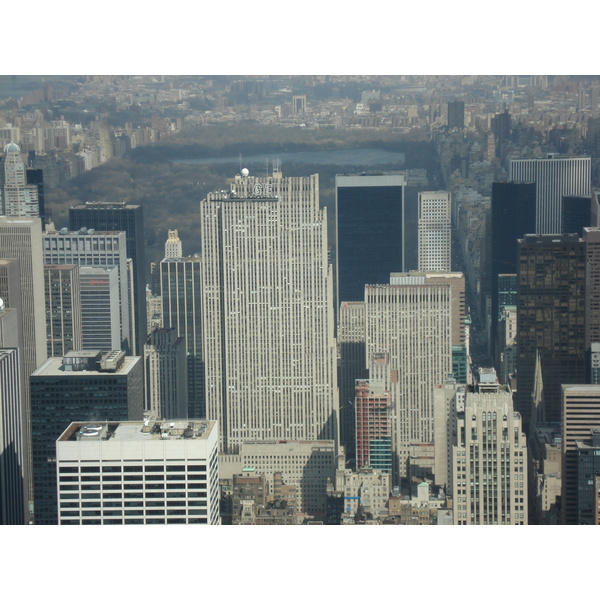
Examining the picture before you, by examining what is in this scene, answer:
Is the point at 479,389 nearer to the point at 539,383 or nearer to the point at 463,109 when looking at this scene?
the point at 539,383

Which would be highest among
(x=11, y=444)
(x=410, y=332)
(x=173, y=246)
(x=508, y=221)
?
(x=508, y=221)

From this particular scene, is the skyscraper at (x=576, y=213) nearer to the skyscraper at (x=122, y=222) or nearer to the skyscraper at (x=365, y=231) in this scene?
the skyscraper at (x=365, y=231)

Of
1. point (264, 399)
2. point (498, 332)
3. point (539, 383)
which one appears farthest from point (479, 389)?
point (264, 399)

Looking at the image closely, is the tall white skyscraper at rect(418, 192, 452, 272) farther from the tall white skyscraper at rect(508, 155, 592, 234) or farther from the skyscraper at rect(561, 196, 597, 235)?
the skyscraper at rect(561, 196, 597, 235)

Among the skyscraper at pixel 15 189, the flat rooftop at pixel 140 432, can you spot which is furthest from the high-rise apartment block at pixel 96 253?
the flat rooftop at pixel 140 432

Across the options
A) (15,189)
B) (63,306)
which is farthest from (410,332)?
(15,189)

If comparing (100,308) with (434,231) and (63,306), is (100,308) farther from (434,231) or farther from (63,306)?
A: (434,231)

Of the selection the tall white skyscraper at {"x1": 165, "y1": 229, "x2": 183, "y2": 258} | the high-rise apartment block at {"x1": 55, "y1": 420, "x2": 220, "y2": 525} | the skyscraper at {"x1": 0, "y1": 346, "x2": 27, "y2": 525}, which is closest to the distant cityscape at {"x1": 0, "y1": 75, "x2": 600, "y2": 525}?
the tall white skyscraper at {"x1": 165, "y1": 229, "x2": 183, "y2": 258}

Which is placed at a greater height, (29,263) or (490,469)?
(29,263)
